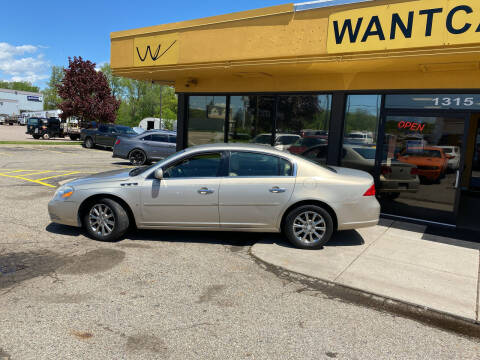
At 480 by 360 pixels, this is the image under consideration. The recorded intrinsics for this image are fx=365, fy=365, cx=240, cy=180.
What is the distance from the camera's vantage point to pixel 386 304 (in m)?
3.92

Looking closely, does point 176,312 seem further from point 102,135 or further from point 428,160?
point 102,135

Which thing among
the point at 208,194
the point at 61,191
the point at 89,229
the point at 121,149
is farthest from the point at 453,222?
the point at 121,149

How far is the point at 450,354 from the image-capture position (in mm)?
3051

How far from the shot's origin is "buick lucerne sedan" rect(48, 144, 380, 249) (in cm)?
529

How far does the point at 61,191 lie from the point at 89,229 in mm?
733

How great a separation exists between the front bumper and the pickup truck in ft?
62.1

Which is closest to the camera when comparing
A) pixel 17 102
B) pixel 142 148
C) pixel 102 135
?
pixel 142 148

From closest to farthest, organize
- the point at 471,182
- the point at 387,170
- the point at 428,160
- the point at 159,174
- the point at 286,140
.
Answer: the point at 159,174, the point at 428,160, the point at 387,170, the point at 286,140, the point at 471,182

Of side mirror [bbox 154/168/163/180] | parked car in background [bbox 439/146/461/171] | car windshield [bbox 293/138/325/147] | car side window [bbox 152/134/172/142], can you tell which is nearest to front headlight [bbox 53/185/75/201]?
side mirror [bbox 154/168/163/180]

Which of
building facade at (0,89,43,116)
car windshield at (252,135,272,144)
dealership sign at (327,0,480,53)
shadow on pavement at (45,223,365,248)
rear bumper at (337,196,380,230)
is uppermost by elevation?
building facade at (0,89,43,116)

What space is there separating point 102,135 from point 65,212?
19720mm

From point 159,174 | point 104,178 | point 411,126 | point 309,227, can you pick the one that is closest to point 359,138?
point 411,126

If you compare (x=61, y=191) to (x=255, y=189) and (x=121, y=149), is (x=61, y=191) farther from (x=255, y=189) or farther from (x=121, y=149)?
(x=121, y=149)

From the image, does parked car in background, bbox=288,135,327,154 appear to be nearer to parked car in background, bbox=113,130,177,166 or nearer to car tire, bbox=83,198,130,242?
car tire, bbox=83,198,130,242
